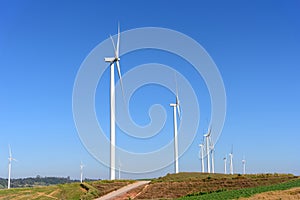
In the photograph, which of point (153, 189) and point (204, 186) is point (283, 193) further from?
point (153, 189)

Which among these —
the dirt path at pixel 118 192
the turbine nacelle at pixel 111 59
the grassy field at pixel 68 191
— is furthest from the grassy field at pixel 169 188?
the turbine nacelle at pixel 111 59

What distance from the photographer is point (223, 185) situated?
59.1 meters

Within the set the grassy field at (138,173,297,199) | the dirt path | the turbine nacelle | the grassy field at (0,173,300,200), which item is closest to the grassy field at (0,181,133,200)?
the grassy field at (0,173,300,200)

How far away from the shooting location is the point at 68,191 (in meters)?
67.0

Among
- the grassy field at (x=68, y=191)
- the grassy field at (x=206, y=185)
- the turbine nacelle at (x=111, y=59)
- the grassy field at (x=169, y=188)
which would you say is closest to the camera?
the grassy field at (x=169, y=188)

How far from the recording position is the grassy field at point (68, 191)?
64.0 m

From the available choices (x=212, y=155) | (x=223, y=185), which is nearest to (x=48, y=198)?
(x=223, y=185)

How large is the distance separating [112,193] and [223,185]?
16256mm

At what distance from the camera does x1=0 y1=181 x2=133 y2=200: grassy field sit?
63969 mm

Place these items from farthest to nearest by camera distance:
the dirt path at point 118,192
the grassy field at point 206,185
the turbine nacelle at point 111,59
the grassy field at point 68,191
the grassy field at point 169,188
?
the turbine nacelle at point 111,59 → the grassy field at point 68,191 → the dirt path at point 118,192 → the grassy field at point 206,185 → the grassy field at point 169,188

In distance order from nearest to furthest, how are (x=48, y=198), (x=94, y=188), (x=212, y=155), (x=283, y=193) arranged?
(x=283, y=193)
(x=48, y=198)
(x=94, y=188)
(x=212, y=155)

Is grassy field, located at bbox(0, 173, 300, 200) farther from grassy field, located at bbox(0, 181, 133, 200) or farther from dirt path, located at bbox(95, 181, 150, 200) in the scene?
dirt path, located at bbox(95, 181, 150, 200)

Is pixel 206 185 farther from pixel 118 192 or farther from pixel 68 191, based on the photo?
pixel 68 191

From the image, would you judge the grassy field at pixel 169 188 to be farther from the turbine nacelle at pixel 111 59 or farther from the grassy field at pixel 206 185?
the turbine nacelle at pixel 111 59
